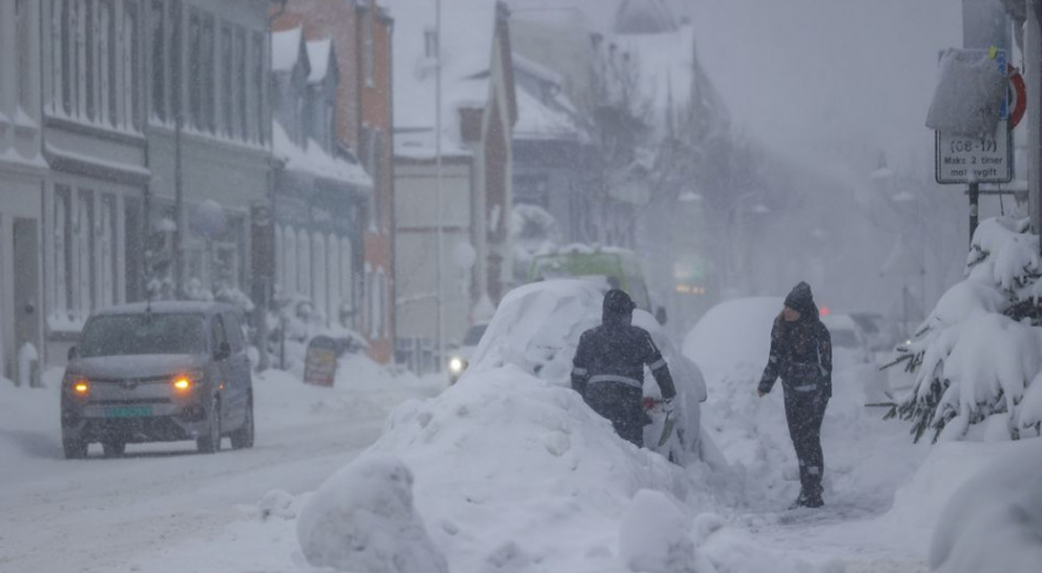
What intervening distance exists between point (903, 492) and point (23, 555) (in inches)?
217

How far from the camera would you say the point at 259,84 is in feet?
166

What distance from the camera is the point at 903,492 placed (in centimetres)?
1391

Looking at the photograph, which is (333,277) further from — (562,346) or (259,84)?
(562,346)

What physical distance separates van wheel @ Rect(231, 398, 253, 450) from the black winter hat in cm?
1164

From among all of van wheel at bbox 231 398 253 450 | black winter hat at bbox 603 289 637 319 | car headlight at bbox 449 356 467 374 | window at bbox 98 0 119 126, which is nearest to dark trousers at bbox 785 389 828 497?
black winter hat at bbox 603 289 637 319

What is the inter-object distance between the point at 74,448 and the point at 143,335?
164 centimetres

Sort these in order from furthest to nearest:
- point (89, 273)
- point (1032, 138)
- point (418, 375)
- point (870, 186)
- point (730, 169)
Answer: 1. point (730, 169)
2. point (870, 186)
3. point (418, 375)
4. point (89, 273)
5. point (1032, 138)

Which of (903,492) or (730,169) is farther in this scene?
(730,169)

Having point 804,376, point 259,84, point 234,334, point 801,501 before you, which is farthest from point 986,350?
point 259,84

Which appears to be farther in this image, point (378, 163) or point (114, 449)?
point (378, 163)

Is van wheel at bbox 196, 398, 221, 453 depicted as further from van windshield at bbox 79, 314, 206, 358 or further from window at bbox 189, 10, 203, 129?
window at bbox 189, 10, 203, 129

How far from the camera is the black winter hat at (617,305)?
14312mm

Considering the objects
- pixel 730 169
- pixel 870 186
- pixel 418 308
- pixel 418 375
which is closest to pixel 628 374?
pixel 418 375

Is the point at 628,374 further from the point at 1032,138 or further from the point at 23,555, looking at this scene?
the point at 1032,138
